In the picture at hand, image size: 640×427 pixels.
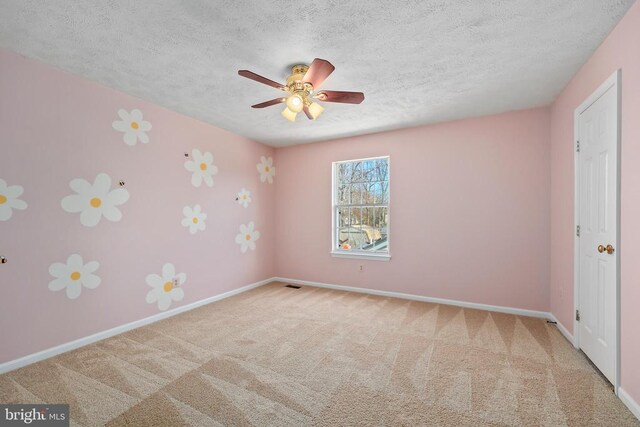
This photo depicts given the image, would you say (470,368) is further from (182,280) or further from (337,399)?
(182,280)

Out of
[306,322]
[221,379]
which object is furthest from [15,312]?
[306,322]

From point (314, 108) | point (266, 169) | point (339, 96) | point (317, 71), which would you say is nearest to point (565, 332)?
point (339, 96)

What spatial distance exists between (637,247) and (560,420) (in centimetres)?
115

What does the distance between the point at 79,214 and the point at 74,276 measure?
586 mm

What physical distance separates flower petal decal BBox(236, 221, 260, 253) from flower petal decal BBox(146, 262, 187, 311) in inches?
42.7

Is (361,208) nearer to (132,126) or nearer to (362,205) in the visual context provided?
(362,205)

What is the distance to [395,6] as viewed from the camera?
1726 mm

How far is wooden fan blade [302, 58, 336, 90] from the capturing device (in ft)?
6.29

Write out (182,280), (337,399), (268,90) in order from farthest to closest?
(182,280) < (268,90) < (337,399)

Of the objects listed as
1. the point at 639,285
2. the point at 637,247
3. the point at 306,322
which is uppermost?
the point at 637,247

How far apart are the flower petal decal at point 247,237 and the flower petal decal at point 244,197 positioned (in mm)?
354

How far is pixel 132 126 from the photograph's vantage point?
3.09 m

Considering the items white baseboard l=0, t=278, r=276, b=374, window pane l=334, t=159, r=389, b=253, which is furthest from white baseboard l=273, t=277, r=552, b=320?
white baseboard l=0, t=278, r=276, b=374

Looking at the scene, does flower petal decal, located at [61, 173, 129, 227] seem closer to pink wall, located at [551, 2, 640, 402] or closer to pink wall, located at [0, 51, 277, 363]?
pink wall, located at [0, 51, 277, 363]
